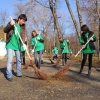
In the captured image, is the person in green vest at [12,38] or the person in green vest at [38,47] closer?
the person in green vest at [12,38]

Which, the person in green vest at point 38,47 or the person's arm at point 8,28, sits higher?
the person's arm at point 8,28

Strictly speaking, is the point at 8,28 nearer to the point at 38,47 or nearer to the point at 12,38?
the point at 12,38

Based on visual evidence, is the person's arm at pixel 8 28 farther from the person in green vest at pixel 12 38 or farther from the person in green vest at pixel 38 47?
the person in green vest at pixel 38 47

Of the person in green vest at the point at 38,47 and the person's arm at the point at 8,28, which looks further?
the person in green vest at the point at 38,47

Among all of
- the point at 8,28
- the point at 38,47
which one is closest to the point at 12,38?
the point at 8,28

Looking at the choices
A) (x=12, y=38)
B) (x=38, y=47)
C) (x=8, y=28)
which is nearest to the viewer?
(x=8, y=28)

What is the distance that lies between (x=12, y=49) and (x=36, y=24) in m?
48.3

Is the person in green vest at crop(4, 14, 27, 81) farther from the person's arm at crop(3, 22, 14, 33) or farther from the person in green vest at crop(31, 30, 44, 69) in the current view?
the person in green vest at crop(31, 30, 44, 69)

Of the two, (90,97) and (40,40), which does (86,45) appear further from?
(90,97)

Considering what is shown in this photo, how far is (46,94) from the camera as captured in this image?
5578 mm

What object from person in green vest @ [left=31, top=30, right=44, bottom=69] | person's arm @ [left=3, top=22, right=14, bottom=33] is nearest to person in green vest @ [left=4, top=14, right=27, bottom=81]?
person's arm @ [left=3, top=22, right=14, bottom=33]

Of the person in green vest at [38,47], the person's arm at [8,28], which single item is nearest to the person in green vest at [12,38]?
the person's arm at [8,28]

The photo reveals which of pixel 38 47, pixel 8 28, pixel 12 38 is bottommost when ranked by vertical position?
pixel 38 47

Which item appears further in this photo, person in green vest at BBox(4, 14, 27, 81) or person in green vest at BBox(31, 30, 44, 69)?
person in green vest at BBox(31, 30, 44, 69)
